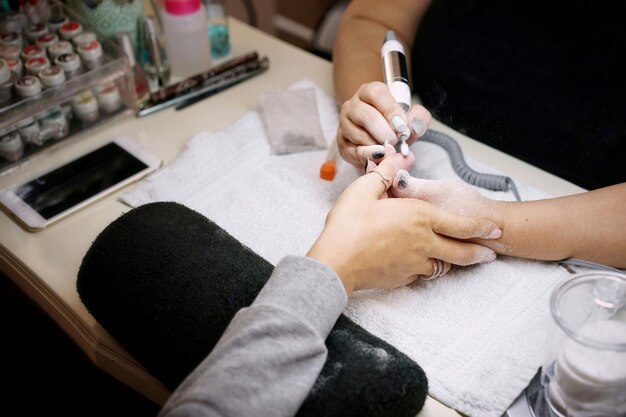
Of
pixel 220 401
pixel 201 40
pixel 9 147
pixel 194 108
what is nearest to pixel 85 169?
pixel 9 147

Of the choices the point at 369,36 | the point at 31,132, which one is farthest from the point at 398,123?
the point at 31,132

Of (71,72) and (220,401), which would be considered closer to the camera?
(220,401)

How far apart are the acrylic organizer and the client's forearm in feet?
2.25

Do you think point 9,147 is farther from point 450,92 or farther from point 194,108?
point 450,92

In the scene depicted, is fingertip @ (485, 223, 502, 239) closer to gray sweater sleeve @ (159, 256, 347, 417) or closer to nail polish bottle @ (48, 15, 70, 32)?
gray sweater sleeve @ (159, 256, 347, 417)

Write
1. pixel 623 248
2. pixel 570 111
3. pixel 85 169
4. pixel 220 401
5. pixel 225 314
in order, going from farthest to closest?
pixel 85 169 < pixel 570 111 < pixel 623 248 < pixel 225 314 < pixel 220 401

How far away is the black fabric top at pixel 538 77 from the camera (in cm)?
84

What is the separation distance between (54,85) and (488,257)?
0.73 m

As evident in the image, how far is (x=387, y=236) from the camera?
0.70 meters

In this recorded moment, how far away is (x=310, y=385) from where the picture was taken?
1.84ft

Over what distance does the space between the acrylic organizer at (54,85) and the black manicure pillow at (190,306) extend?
36 cm

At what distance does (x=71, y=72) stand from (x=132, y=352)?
22.0 inches

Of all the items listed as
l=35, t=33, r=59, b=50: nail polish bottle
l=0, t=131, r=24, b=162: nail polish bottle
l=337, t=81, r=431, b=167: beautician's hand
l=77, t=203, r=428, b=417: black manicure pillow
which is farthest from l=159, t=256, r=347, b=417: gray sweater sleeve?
l=35, t=33, r=59, b=50: nail polish bottle

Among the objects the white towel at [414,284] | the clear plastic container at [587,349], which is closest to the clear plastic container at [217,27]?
the white towel at [414,284]
